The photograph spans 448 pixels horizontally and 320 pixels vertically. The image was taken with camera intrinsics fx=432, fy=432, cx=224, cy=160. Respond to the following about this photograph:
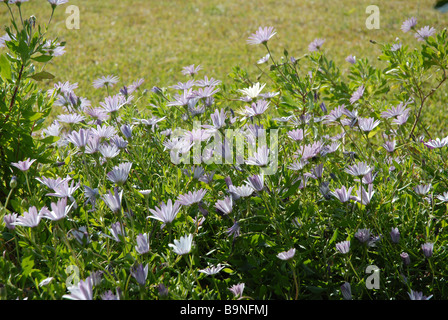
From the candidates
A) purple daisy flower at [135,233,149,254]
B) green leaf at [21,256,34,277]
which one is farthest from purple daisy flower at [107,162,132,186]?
green leaf at [21,256,34,277]

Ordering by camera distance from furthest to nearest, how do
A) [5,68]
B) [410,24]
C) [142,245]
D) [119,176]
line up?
[410,24], [5,68], [119,176], [142,245]

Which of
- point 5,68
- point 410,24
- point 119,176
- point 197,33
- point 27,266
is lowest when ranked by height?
point 27,266

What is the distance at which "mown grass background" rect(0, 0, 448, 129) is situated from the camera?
232 inches

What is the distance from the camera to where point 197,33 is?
7371mm

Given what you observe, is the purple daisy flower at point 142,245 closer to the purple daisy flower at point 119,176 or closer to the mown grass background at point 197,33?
the purple daisy flower at point 119,176

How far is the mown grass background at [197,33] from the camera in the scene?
19.4 feet

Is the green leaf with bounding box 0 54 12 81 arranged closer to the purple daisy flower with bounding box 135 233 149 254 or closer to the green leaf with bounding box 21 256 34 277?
the green leaf with bounding box 21 256 34 277

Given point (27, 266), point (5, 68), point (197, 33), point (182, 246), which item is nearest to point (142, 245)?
point (182, 246)

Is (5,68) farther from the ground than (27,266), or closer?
farther from the ground

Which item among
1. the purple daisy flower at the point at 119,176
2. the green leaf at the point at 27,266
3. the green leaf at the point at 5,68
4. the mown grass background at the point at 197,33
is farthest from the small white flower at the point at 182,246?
the mown grass background at the point at 197,33

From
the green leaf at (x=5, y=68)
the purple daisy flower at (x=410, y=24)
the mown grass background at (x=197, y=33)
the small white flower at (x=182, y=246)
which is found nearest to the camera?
the small white flower at (x=182, y=246)

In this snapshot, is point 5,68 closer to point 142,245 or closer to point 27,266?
point 27,266

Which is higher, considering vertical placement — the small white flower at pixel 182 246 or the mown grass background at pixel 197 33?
the mown grass background at pixel 197 33

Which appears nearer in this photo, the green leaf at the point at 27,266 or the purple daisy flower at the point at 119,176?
the green leaf at the point at 27,266
